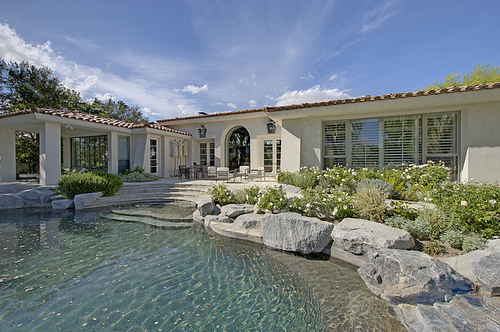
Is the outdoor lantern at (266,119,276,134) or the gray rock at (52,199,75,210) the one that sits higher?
the outdoor lantern at (266,119,276,134)

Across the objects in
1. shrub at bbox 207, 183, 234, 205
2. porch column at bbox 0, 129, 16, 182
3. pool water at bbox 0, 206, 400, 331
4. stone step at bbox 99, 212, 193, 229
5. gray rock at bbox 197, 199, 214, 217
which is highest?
porch column at bbox 0, 129, 16, 182

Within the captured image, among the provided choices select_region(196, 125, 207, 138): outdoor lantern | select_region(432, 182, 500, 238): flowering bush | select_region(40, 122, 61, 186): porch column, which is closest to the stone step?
select_region(40, 122, 61, 186): porch column

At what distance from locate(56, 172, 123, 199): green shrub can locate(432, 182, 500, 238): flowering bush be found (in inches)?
394

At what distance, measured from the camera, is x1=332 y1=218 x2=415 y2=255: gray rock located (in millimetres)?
3387

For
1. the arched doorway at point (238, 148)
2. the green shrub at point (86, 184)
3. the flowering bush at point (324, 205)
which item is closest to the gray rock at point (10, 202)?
the green shrub at point (86, 184)

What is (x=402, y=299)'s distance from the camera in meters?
2.63

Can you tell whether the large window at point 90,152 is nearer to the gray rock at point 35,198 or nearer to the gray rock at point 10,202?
the gray rock at point 35,198

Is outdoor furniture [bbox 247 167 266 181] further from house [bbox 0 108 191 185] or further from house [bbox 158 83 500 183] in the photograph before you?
house [bbox 0 108 191 185]

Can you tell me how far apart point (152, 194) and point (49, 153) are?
4681 mm

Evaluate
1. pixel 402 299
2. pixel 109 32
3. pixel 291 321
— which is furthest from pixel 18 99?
pixel 402 299

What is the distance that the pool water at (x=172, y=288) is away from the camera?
2359mm

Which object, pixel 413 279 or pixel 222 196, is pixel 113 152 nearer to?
pixel 222 196

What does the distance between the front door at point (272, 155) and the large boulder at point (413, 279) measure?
9.11m

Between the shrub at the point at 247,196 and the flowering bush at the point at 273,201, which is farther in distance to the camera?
the shrub at the point at 247,196
